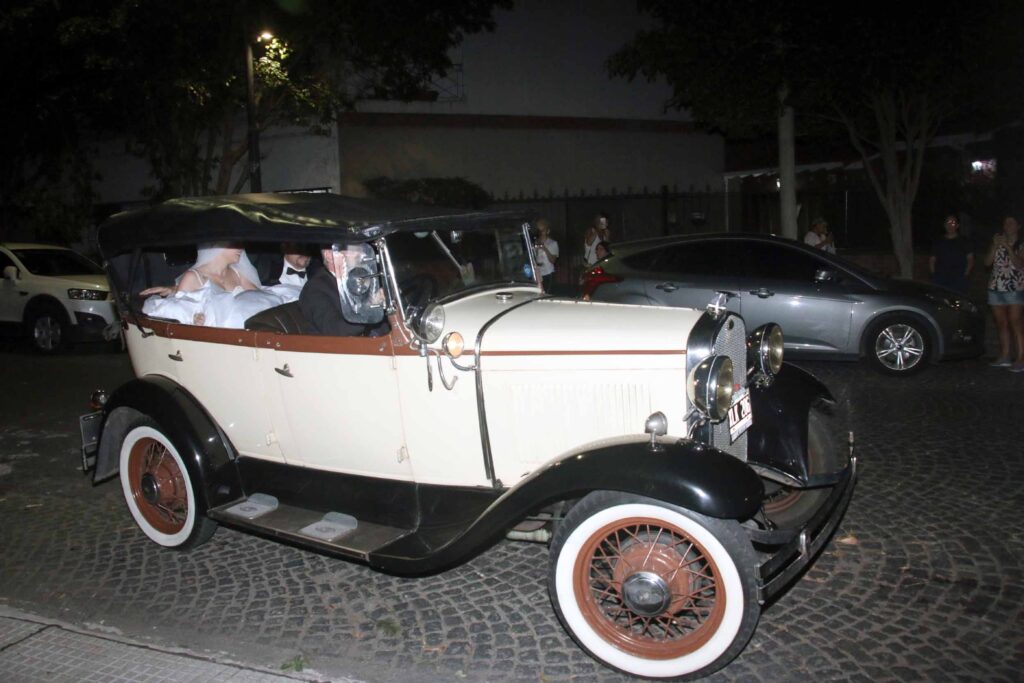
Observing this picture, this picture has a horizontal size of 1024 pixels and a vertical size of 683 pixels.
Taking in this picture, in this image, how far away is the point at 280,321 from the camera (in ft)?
14.7

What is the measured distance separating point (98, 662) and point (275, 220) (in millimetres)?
2082

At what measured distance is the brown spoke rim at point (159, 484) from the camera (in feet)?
16.0

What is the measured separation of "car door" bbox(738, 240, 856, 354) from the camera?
8719 millimetres

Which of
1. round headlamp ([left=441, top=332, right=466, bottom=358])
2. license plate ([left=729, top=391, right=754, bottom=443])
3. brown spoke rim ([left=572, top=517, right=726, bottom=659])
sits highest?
round headlamp ([left=441, top=332, right=466, bottom=358])

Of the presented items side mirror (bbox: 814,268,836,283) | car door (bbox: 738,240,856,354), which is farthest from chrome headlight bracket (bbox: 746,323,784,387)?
side mirror (bbox: 814,268,836,283)

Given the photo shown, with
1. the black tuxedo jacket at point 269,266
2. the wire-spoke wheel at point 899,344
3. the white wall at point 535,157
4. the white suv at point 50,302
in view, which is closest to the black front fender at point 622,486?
the black tuxedo jacket at point 269,266

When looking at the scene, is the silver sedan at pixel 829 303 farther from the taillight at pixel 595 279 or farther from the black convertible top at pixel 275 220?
the black convertible top at pixel 275 220

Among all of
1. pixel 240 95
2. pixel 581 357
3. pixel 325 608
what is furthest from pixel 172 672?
pixel 240 95

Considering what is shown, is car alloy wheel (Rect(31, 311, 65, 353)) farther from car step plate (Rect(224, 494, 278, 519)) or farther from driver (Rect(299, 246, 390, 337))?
driver (Rect(299, 246, 390, 337))

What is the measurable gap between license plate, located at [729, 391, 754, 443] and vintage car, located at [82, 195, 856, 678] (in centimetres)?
1

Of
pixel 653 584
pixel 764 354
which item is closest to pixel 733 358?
pixel 764 354

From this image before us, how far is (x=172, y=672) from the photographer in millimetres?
3578

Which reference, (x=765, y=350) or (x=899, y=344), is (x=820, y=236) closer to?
(x=899, y=344)

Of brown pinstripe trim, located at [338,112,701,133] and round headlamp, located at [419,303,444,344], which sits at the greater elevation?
brown pinstripe trim, located at [338,112,701,133]
